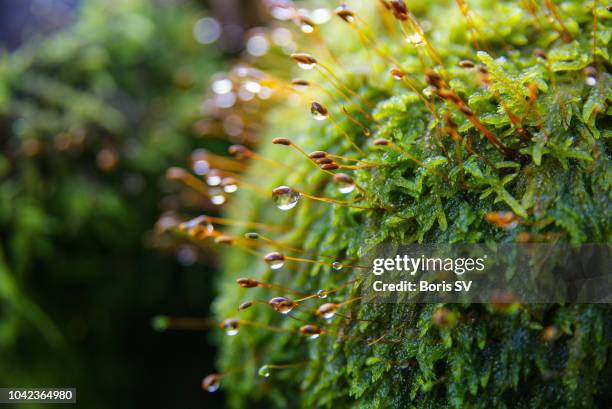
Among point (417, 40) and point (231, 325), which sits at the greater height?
point (417, 40)

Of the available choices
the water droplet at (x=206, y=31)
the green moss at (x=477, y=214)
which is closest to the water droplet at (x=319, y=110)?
the green moss at (x=477, y=214)

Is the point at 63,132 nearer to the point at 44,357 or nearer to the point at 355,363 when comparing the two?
the point at 44,357

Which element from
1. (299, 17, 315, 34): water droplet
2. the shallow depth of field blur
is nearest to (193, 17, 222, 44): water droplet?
the shallow depth of field blur

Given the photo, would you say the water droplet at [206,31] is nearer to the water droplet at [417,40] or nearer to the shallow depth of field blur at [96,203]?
the shallow depth of field blur at [96,203]

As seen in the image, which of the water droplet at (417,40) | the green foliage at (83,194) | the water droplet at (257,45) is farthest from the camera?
the water droplet at (257,45)

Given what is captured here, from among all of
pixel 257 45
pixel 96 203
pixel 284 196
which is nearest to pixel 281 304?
pixel 284 196

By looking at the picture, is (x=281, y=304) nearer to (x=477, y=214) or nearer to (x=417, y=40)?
(x=477, y=214)

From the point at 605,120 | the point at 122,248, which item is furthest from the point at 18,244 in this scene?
the point at 605,120
